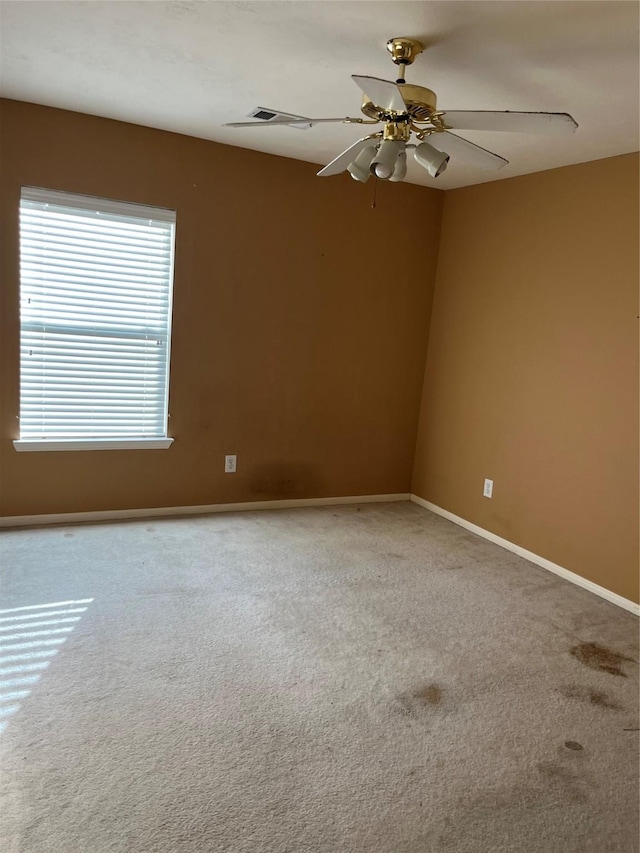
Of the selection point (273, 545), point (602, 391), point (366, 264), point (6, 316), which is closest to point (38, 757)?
point (273, 545)

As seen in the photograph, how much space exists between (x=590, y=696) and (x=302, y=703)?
3.71 ft

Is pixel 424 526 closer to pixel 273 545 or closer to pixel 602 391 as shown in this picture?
pixel 273 545

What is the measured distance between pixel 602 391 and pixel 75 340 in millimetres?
3050

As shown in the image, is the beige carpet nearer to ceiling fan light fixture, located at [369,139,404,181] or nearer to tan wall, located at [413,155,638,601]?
tan wall, located at [413,155,638,601]

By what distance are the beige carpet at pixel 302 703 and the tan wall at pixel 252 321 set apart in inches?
23.1

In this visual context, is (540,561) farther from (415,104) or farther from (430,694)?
(415,104)

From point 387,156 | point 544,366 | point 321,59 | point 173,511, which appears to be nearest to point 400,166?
point 387,156

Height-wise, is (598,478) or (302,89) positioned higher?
(302,89)

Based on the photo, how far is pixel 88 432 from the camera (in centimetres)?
366

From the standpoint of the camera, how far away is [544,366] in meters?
3.62

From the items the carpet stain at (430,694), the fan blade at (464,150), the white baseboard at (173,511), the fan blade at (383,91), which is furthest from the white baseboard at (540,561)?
the fan blade at (383,91)

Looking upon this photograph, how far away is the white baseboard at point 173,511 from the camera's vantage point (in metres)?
3.57

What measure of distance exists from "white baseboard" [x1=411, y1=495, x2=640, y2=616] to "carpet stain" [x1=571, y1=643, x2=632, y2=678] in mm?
540

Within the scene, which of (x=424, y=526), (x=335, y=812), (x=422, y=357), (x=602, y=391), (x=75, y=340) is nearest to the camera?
(x=335, y=812)
